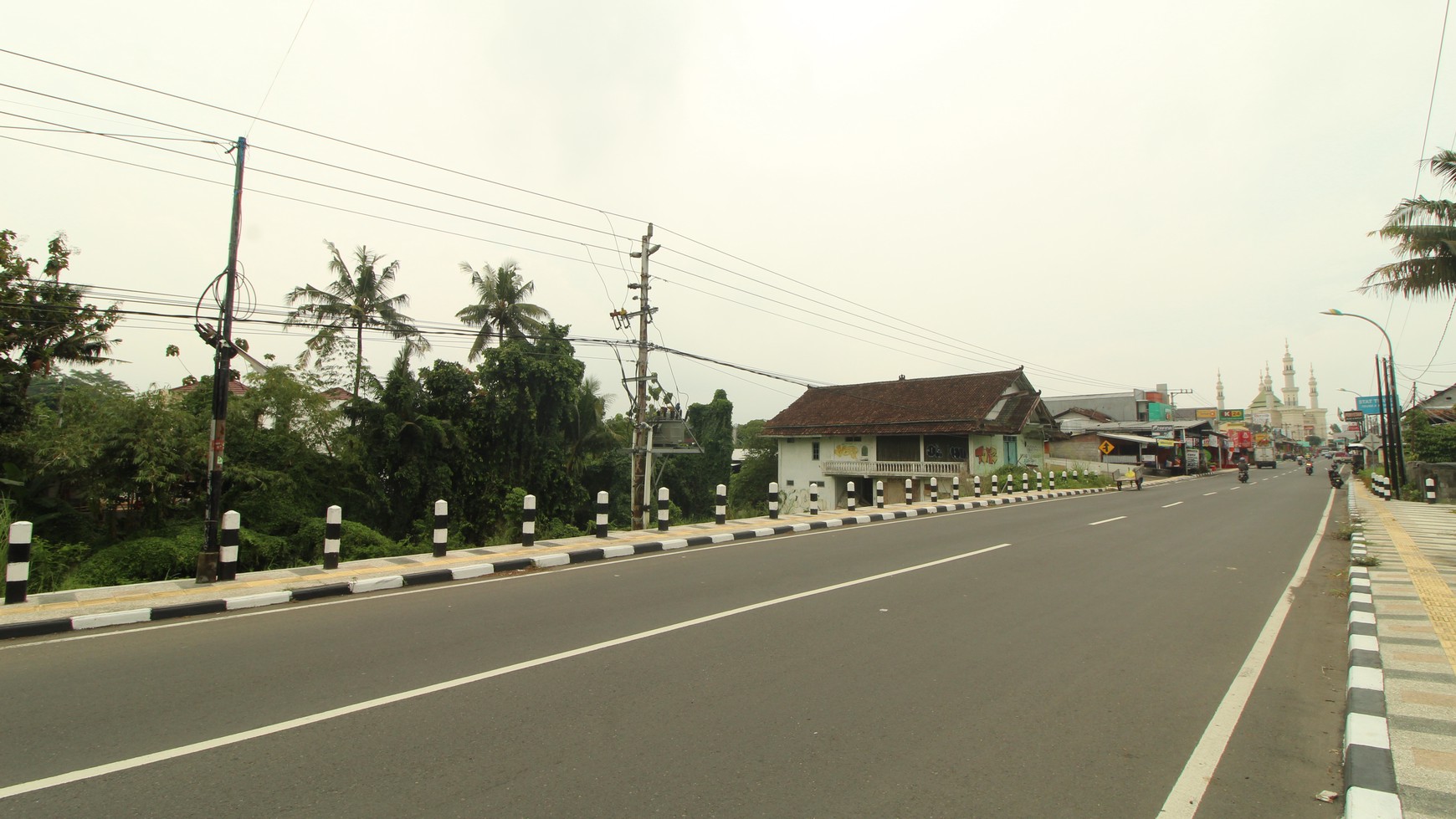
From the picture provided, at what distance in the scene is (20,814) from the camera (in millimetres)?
3189

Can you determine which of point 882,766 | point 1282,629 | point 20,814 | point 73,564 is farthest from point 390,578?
point 73,564

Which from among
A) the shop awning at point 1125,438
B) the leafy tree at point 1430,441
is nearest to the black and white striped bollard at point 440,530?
the leafy tree at point 1430,441

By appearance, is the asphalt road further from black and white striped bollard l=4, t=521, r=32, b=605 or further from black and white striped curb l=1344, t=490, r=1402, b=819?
black and white striped bollard l=4, t=521, r=32, b=605

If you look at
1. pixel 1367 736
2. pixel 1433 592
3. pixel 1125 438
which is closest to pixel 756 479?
pixel 1125 438

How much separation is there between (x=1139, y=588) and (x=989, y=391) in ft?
103

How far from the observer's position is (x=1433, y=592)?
26.8 feet

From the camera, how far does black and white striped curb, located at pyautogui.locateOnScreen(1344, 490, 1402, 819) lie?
A: 3.32m

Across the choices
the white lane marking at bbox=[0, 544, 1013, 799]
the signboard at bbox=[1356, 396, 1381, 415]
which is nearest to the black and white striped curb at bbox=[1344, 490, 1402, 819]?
the white lane marking at bbox=[0, 544, 1013, 799]

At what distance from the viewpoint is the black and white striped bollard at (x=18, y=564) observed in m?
7.45

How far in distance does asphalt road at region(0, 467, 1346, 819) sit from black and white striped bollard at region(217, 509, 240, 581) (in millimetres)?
1754

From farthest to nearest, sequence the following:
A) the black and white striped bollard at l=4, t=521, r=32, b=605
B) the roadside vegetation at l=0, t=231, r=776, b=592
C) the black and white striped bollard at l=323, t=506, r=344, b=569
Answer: the roadside vegetation at l=0, t=231, r=776, b=592 → the black and white striped bollard at l=323, t=506, r=344, b=569 → the black and white striped bollard at l=4, t=521, r=32, b=605

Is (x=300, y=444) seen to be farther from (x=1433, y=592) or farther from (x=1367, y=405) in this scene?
(x=1367, y=405)

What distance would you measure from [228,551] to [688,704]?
7310mm

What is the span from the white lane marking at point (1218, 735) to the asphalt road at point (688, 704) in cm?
5
